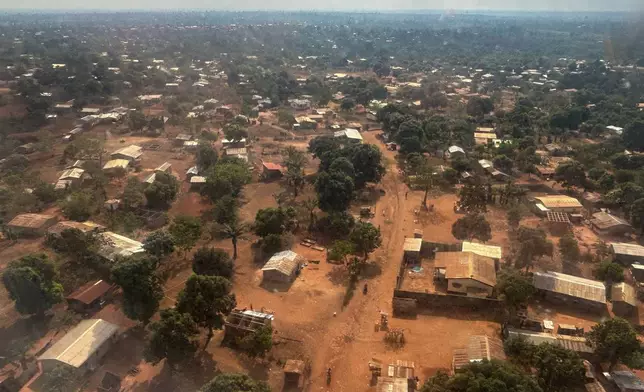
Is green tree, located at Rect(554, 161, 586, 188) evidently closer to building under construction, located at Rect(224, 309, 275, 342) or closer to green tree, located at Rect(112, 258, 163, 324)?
building under construction, located at Rect(224, 309, 275, 342)

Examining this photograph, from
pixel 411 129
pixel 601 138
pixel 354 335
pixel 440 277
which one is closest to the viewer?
pixel 354 335

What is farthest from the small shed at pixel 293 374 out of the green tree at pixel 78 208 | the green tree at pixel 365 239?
the green tree at pixel 78 208

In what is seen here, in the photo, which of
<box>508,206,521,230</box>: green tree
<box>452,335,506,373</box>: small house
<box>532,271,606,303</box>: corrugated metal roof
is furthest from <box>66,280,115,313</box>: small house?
<box>508,206,521,230</box>: green tree

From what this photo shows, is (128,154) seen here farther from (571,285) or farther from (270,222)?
(571,285)

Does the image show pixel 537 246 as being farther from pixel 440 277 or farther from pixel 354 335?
pixel 354 335

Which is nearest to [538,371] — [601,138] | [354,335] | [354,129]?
[354,335]

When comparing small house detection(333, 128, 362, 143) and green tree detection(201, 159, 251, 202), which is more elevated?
green tree detection(201, 159, 251, 202)

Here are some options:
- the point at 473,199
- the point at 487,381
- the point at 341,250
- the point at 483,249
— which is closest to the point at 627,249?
the point at 483,249
